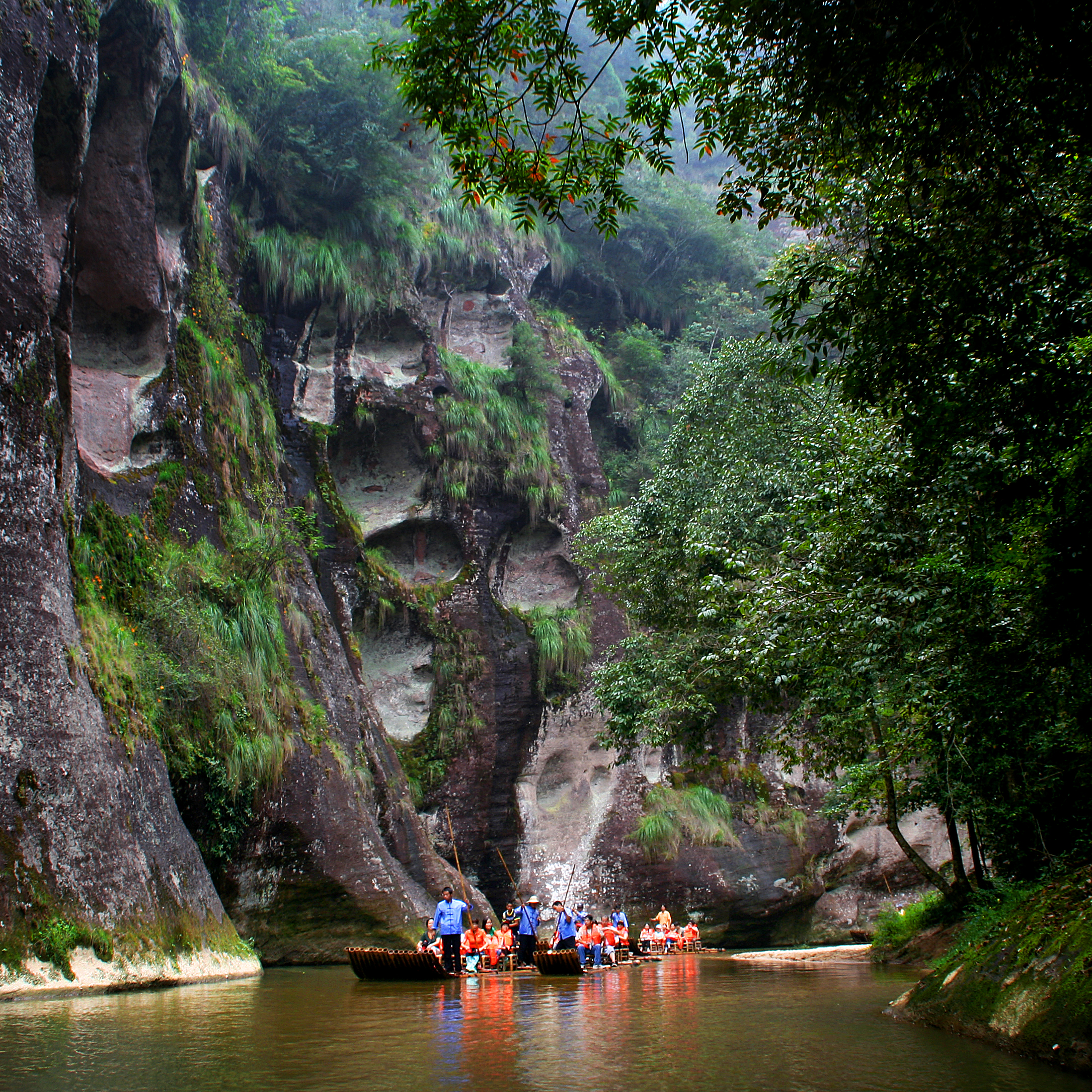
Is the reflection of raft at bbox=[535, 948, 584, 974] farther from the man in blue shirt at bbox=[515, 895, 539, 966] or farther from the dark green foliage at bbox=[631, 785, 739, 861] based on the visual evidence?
the dark green foliage at bbox=[631, 785, 739, 861]

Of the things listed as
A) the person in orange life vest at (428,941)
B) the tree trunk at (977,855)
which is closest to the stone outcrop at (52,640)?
the person in orange life vest at (428,941)

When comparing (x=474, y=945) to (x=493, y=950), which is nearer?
(x=493, y=950)

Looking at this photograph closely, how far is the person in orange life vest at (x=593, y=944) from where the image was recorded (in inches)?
494

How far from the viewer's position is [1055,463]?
500 cm

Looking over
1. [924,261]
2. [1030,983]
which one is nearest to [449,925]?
[1030,983]

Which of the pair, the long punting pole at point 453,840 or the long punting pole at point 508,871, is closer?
the long punting pole at point 453,840

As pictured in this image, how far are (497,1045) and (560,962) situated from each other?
6198 mm

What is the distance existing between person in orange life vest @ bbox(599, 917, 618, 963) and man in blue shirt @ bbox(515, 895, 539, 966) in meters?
1.45

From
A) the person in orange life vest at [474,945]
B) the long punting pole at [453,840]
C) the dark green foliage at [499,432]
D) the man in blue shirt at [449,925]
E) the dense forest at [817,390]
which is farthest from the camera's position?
the dark green foliage at [499,432]

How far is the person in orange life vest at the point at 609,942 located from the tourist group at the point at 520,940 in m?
0.01

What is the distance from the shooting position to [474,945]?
13.2 metres

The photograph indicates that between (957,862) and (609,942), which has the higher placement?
(957,862)

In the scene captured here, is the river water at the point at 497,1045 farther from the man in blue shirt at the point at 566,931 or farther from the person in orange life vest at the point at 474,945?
the person in orange life vest at the point at 474,945

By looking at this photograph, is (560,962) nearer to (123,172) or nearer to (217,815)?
(217,815)
